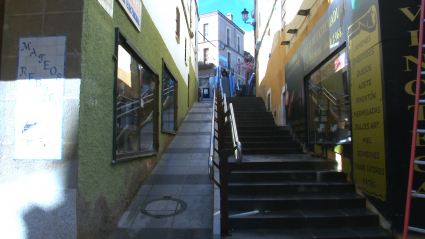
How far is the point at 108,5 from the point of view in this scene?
3258mm

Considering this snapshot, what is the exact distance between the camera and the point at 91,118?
2.87 meters

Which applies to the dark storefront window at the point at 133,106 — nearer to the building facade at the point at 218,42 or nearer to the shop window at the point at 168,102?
the shop window at the point at 168,102

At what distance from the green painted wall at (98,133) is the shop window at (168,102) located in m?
2.79

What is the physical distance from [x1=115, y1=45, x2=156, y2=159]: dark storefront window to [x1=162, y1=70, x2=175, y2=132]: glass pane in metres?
1.07

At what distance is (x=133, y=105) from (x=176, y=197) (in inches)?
71.5

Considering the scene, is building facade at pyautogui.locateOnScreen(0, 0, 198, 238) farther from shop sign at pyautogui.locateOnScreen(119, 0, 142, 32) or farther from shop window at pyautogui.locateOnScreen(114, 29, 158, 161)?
shop sign at pyautogui.locateOnScreen(119, 0, 142, 32)

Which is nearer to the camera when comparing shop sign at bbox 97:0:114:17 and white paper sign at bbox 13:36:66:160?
white paper sign at bbox 13:36:66:160

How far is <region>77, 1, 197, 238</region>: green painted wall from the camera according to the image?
2.71 metres

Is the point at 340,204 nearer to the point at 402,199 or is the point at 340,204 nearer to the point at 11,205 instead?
the point at 402,199

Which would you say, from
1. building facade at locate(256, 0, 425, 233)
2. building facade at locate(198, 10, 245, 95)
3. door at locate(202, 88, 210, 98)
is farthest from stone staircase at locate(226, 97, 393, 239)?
building facade at locate(198, 10, 245, 95)

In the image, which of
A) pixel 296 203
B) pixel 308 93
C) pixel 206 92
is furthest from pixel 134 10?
pixel 206 92

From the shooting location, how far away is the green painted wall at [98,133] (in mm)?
2707

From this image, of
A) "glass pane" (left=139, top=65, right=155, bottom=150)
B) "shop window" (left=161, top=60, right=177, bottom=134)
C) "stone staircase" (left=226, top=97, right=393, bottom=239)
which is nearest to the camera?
"stone staircase" (left=226, top=97, right=393, bottom=239)

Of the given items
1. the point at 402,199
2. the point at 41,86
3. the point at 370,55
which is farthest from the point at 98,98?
the point at 402,199
